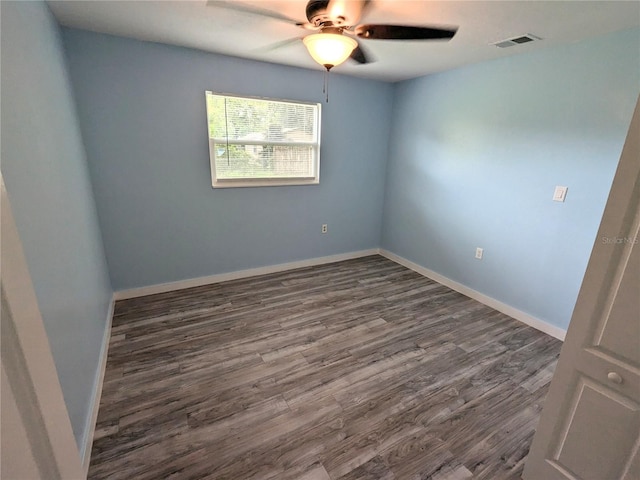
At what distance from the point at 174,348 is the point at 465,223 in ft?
10.0

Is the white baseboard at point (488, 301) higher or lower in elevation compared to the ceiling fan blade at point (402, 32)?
lower

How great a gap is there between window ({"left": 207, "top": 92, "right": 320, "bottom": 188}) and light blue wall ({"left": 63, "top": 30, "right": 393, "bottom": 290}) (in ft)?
0.32

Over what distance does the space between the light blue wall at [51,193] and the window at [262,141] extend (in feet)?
3.97

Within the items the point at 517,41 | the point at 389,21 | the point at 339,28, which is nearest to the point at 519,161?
the point at 517,41

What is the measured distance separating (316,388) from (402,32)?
2.28m

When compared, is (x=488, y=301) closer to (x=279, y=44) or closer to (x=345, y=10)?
(x=345, y=10)

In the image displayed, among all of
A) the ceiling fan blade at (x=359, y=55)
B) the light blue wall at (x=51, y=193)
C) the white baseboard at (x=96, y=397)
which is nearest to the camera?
the light blue wall at (x=51, y=193)

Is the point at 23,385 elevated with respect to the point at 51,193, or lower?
lower

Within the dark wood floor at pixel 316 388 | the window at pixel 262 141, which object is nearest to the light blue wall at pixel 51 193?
the dark wood floor at pixel 316 388

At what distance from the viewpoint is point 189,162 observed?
301 centimetres

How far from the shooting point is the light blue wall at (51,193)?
3.86 ft

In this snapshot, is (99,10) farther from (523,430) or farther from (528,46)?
(523,430)

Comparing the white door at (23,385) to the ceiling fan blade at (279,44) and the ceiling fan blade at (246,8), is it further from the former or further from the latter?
the ceiling fan blade at (279,44)

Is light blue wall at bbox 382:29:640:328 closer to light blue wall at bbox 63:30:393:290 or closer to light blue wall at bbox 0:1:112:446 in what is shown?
light blue wall at bbox 63:30:393:290
